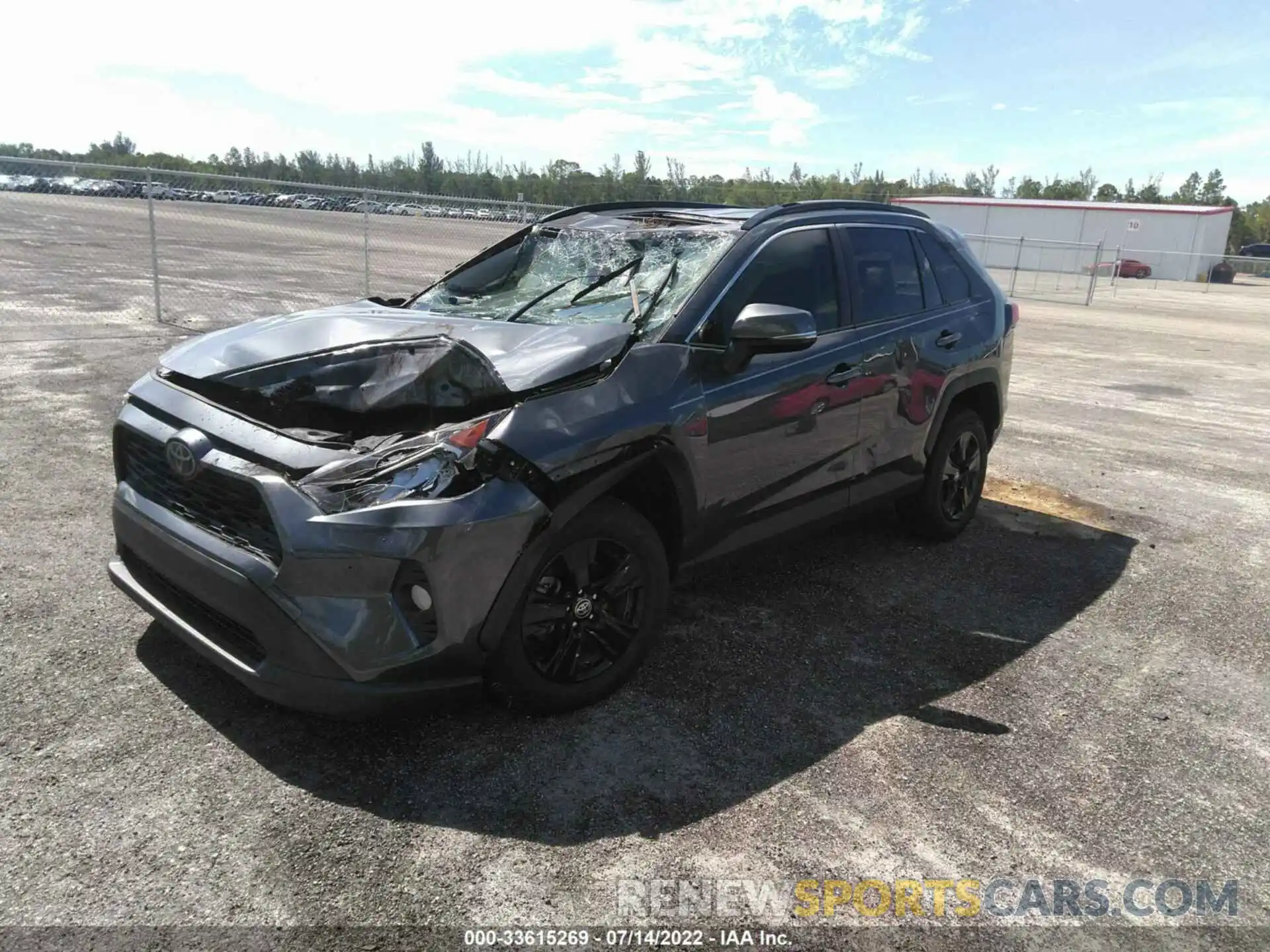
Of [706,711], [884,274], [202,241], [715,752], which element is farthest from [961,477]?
[202,241]

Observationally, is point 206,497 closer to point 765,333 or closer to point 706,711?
point 706,711

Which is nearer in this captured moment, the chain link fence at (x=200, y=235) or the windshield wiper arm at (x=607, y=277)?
the windshield wiper arm at (x=607, y=277)

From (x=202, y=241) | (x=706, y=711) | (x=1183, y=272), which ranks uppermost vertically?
(x=202, y=241)

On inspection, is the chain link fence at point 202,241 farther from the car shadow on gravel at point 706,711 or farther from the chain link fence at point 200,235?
the car shadow on gravel at point 706,711

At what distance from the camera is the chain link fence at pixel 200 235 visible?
11.8m

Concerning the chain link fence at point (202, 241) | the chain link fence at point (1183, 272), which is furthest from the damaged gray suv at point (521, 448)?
the chain link fence at point (1183, 272)

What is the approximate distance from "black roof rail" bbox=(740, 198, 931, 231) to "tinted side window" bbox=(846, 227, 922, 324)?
14cm

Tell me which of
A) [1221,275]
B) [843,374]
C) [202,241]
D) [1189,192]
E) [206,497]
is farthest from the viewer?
[1189,192]

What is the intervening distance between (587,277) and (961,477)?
2626 mm

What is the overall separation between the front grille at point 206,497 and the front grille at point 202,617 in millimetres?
239

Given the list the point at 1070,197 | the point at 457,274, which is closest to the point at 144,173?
the point at 457,274

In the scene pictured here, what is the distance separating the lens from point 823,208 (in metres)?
Result: 4.49

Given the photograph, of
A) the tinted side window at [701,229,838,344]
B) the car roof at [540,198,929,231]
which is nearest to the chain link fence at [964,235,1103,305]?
the car roof at [540,198,929,231]

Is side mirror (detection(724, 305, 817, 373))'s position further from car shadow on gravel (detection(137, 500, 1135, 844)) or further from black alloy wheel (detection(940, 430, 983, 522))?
black alloy wheel (detection(940, 430, 983, 522))
